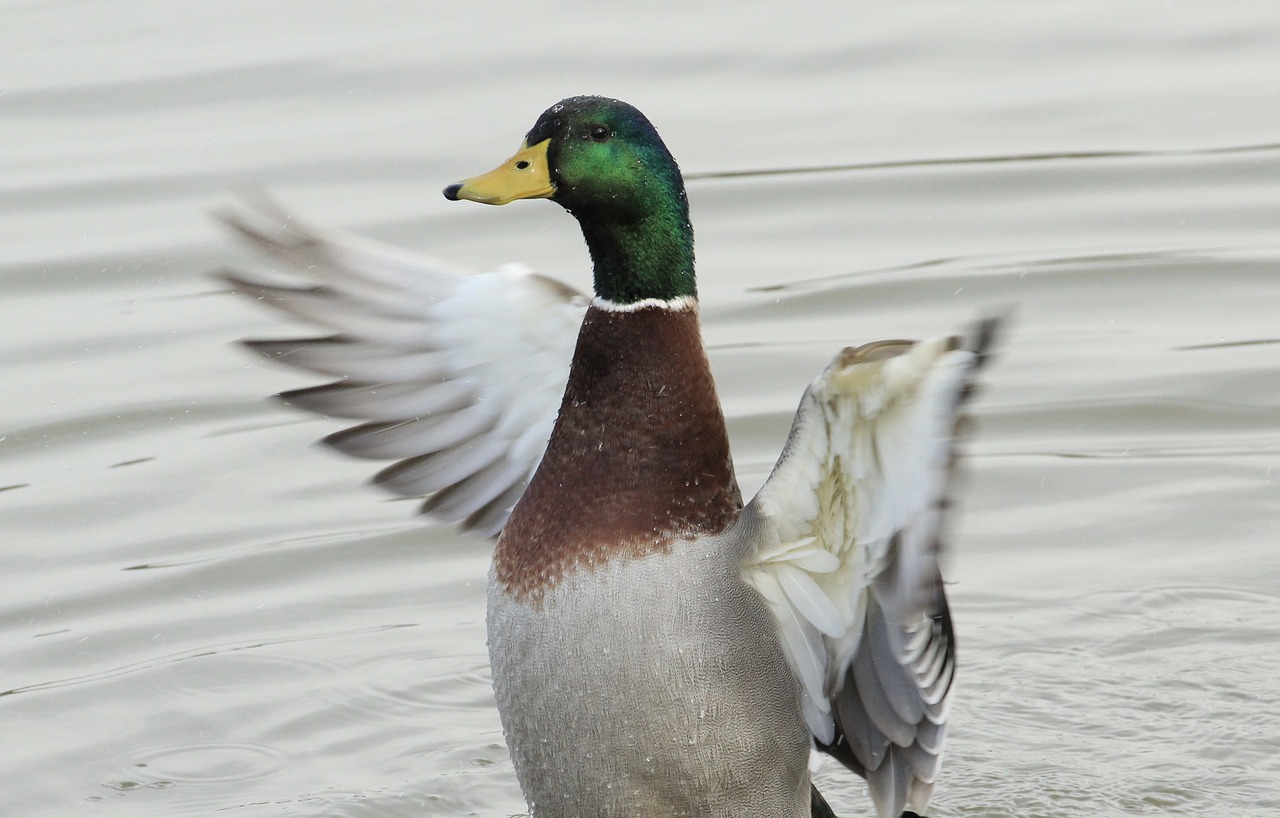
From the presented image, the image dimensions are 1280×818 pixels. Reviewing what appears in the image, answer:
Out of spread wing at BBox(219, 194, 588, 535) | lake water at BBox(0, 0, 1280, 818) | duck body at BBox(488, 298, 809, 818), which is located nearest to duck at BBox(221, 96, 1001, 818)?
duck body at BBox(488, 298, 809, 818)

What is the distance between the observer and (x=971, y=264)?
26.5ft

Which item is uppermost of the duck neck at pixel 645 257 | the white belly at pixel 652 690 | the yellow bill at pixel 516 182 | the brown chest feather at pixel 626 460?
the yellow bill at pixel 516 182

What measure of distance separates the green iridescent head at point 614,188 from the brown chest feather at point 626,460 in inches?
3.5

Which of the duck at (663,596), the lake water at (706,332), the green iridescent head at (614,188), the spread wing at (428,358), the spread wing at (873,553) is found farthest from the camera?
the lake water at (706,332)

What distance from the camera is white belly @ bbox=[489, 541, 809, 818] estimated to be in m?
4.07

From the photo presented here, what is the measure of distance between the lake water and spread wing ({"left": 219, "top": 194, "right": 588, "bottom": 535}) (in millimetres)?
381

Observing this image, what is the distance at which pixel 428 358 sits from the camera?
494 centimetres

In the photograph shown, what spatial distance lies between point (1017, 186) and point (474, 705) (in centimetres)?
408

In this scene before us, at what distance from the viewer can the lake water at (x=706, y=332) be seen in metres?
5.54

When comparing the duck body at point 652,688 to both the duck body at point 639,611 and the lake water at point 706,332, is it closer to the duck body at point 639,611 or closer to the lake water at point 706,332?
the duck body at point 639,611

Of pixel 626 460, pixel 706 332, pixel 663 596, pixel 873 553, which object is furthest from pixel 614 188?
pixel 706 332

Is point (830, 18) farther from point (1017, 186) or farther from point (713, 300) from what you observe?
point (713, 300)

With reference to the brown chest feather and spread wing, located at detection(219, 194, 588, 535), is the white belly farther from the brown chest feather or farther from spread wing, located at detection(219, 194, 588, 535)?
spread wing, located at detection(219, 194, 588, 535)

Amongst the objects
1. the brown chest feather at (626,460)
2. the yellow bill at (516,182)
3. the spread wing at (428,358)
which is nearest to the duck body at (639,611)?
the brown chest feather at (626,460)
